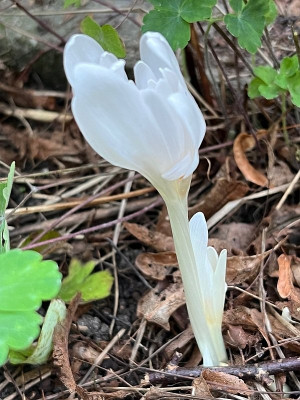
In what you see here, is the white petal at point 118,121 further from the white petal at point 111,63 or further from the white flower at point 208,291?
the white flower at point 208,291

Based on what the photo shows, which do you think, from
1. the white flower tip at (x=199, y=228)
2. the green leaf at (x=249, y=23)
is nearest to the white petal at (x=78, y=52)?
the white flower tip at (x=199, y=228)

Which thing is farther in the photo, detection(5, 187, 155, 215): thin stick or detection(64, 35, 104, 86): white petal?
detection(5, 187, 155, 215): thin stick

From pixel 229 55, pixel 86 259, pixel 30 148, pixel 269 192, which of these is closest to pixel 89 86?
pixel 86 259

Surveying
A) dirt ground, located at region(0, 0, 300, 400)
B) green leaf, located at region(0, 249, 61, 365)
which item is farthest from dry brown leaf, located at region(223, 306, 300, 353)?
green leaf, located at region(0, 249, 61, 365)

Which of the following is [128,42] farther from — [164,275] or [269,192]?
[164,275]

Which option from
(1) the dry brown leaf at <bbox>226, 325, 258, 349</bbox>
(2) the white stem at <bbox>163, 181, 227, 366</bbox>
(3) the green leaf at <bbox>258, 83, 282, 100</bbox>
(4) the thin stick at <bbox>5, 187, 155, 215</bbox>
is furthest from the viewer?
(4) the thin stick at <bbox>5, 187, 155, 215</bbox>

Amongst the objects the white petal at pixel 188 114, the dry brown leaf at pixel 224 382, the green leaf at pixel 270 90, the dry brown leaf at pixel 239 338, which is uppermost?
the white petal at pixel 188 114

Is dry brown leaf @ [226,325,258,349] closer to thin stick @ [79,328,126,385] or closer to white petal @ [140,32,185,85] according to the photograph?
thin stick @ [79,328,126,385]
